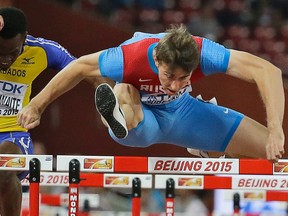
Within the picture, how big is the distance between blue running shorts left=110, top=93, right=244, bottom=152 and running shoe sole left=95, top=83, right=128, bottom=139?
496mm

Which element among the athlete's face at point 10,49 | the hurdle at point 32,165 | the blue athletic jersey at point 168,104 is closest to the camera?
the blue athletic jersey at point 168,104

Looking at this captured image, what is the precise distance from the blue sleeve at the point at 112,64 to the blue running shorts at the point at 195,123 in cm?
39

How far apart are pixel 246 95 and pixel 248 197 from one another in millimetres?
2780

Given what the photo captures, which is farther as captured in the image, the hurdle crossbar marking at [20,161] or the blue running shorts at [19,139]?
the blue running shorts at [19,139]

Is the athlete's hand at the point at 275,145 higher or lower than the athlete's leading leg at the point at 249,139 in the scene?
lower

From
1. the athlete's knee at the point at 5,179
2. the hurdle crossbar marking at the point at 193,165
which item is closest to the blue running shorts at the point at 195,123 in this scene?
the hurdle crossbar marking at the point at 193,165

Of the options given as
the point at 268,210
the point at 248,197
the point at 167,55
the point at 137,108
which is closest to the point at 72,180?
the point at 137,108

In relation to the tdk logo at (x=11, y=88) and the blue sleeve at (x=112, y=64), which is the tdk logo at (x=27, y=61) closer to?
the tdk logo at (x=11, y=88)

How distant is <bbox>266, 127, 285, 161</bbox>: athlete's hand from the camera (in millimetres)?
4531

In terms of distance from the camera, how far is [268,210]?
8820mm

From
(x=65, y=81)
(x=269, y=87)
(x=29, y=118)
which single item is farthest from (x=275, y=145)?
(x=29, y=118)

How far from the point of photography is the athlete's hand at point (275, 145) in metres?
4.53

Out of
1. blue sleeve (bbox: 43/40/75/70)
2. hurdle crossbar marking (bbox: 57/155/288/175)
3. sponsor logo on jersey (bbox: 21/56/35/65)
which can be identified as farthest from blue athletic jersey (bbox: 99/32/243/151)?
sponsor logo on jersey (bbox: 21/56/35/65)

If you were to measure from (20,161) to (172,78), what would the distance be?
1.10m
